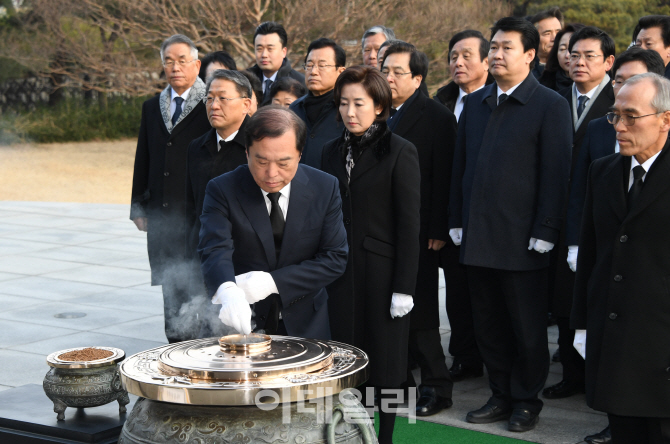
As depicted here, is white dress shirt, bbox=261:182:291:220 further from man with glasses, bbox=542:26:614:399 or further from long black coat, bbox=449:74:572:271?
man with glasses, bbox=542:26:614:399

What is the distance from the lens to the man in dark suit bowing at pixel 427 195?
456 cm

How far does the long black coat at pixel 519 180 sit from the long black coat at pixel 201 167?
1246mm

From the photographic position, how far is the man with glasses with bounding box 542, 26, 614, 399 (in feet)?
15.7

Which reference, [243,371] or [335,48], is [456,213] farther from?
[243,371]

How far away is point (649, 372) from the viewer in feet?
10.2

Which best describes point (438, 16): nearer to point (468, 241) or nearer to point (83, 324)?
point (83, 324)

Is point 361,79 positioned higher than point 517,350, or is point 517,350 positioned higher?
point 361,79

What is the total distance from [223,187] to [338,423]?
1004 mm

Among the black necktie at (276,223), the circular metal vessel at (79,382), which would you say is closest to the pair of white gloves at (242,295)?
the black necktie at (276,223)

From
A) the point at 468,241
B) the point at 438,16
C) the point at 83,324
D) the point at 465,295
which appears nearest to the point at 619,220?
the point at 468,241

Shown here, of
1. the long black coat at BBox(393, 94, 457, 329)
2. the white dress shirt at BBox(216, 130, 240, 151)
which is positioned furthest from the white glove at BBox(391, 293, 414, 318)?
the white dress shirt at BBox(216, 130, 240, 151)

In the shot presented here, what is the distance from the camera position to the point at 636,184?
3.18 metres

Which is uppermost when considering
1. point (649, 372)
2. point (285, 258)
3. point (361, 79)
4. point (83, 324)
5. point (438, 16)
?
point (438, 16)

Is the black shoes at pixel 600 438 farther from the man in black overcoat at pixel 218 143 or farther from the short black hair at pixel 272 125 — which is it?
the short black hair at pixel 272 125
